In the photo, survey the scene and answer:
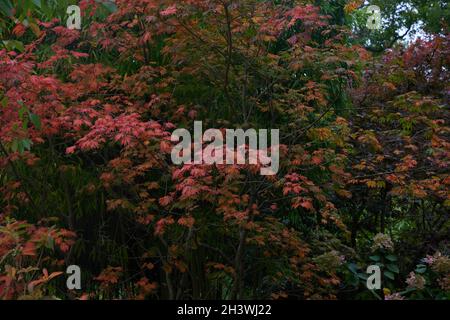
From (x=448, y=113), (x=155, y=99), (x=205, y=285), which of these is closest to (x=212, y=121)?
(x=155, y=99)

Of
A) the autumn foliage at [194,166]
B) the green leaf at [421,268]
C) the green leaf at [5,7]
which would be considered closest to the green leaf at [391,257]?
the autumn foliage at [194,166]

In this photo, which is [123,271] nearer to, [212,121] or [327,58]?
[212,121]

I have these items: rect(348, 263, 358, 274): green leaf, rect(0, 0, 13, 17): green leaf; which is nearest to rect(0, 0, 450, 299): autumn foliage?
rect(348, 263, 358, 274): green leaf

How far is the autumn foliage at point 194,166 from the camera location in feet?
14.4

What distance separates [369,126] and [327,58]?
6.83 feet

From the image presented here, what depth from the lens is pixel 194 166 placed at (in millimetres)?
3883

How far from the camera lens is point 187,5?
4.30m

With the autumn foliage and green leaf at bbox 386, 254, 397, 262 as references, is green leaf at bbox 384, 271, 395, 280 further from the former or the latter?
green leaf at bbox 386, 254, 397, 262

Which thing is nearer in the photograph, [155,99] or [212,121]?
[155,99]

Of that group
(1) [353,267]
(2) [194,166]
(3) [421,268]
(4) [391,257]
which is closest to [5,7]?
(2) [194,166]

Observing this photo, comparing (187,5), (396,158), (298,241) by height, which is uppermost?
(187,5)

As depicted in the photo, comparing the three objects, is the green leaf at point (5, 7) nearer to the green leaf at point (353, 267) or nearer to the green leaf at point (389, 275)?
the green leaf at point (353, 267)

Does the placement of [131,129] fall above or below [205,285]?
above

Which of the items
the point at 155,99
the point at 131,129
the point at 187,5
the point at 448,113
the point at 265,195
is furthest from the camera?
the point at 448,113
